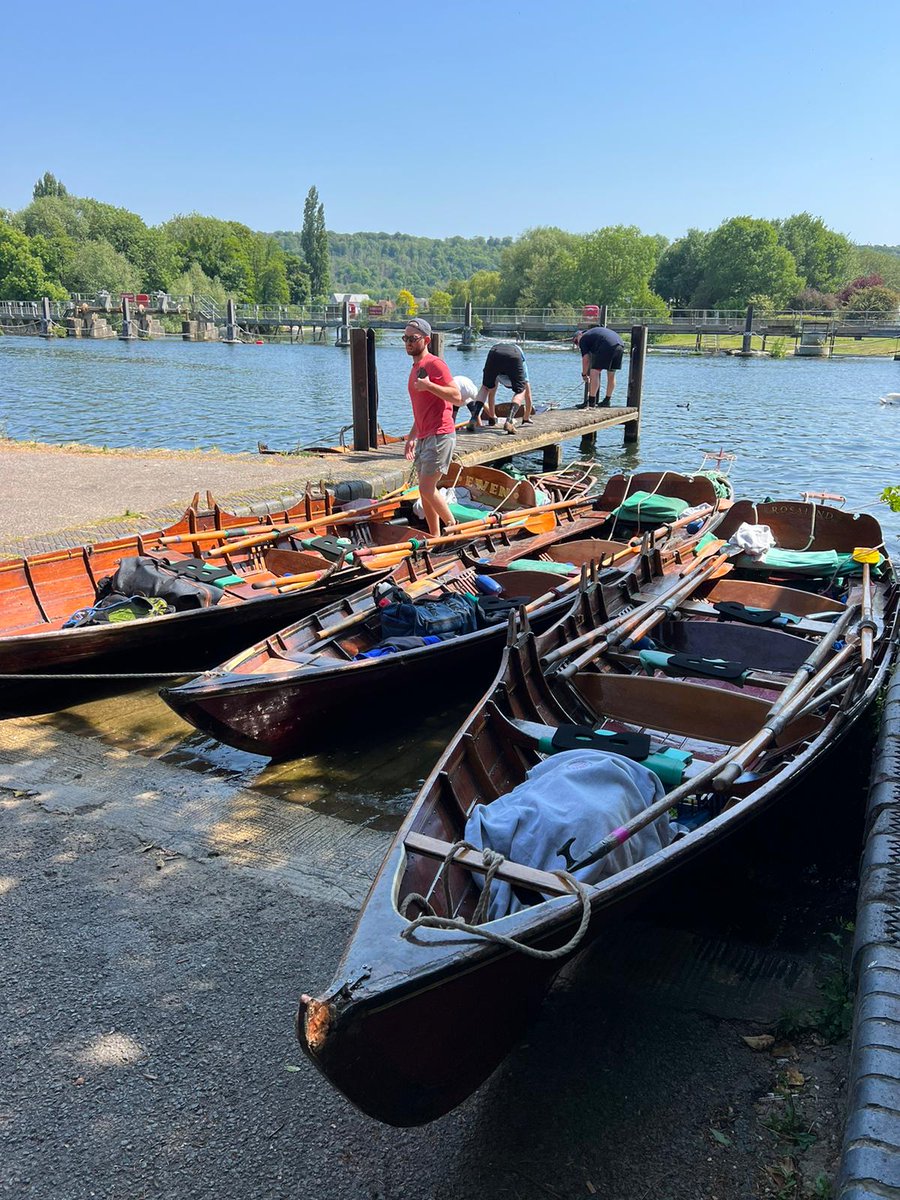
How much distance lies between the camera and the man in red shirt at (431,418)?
9406mm

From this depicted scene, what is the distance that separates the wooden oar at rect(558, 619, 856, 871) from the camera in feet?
11.0

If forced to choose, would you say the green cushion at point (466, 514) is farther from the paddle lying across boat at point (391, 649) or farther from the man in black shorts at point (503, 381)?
the man in black shorts at point (503, 381)

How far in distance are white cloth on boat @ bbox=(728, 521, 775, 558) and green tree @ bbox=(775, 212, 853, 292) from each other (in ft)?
423

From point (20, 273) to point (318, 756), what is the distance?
125497mm

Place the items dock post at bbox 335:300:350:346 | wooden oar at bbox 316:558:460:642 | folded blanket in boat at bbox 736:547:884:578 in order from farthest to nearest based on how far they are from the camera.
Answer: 1. dock post at bbox 335:300:350:346
2. folded blanket in boat at bbox 736:547:884:578
3. wooden oar at bbox 316:558:460:642

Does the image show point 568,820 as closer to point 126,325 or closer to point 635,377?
point 635,377

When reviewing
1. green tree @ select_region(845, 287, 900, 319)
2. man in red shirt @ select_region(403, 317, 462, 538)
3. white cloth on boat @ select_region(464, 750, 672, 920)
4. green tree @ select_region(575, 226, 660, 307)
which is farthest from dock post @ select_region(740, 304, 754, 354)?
white cloth on boat @ select_region(464, 750, 672, 920)

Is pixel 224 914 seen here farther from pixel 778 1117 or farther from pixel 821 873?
pixel 821 873

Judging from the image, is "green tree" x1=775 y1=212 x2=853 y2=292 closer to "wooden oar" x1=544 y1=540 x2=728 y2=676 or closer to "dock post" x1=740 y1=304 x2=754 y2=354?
"dock post" x1=740 y1=304 x2=754 y2=354

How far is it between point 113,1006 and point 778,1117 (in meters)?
2.57

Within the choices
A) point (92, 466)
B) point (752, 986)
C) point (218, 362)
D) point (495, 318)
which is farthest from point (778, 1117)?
point (495, 318)

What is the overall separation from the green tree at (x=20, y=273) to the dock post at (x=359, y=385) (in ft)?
366

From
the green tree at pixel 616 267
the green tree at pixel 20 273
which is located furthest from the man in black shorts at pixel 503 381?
the green tree at pixel 20 273

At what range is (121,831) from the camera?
485 centimetres
